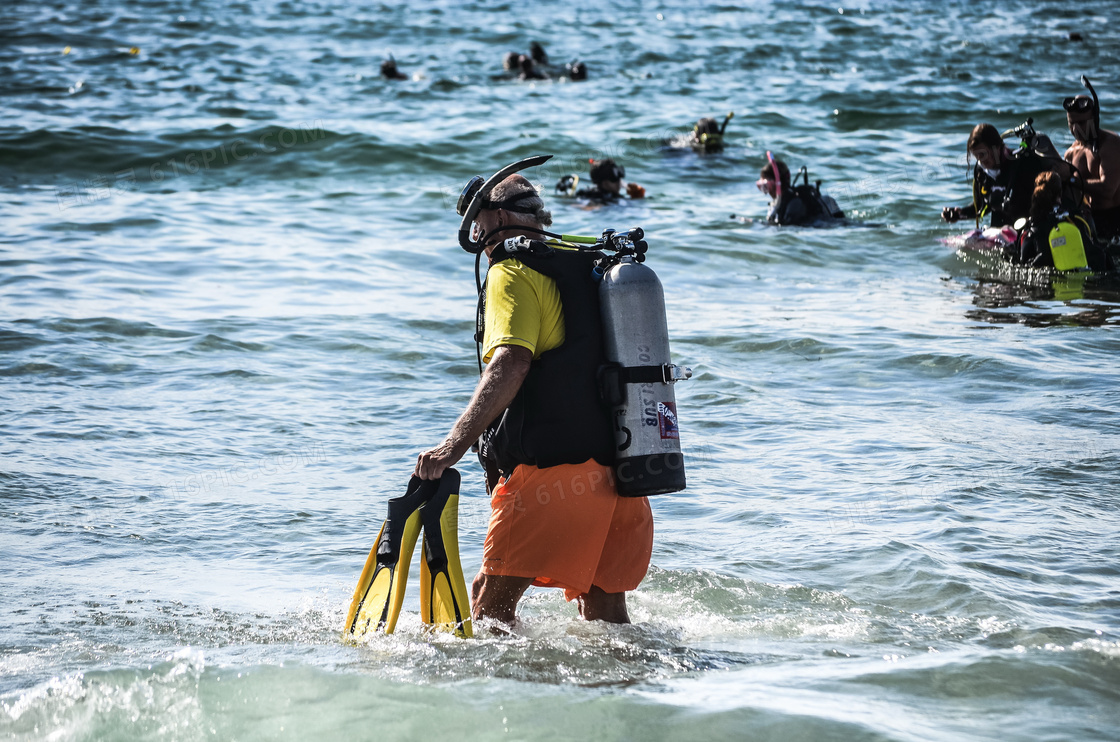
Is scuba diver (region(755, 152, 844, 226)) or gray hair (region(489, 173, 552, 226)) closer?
gray hair (region(489, 173, 552, 226))

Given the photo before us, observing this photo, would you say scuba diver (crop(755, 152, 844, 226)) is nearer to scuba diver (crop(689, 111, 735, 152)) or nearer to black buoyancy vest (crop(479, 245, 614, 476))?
scuba diver (crop(689, 111, 735, 152))

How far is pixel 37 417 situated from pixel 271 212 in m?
7.40

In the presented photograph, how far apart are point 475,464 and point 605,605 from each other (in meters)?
2.79

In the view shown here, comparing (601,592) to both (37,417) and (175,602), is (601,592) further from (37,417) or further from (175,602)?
(37,417)

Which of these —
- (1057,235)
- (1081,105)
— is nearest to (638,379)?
(1057,235)

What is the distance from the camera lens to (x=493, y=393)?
3.40 metres

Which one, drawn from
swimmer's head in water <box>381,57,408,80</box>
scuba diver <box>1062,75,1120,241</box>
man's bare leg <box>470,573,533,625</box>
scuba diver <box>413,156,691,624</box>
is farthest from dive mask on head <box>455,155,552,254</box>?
swimmer's head in water <box>381,57,408,80</box>

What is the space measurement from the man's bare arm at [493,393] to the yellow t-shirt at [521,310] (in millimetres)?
45

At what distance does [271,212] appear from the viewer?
14.0 metres

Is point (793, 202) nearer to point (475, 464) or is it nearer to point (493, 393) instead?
point (475, 464)

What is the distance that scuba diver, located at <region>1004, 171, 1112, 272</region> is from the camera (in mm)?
10062

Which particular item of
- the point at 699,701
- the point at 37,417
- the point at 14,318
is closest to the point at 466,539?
the point at 699,701

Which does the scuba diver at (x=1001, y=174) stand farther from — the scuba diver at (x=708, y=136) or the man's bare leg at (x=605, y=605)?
the man's bare leg at (x=605, y=605)

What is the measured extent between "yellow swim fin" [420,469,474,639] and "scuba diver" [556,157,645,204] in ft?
33.9
